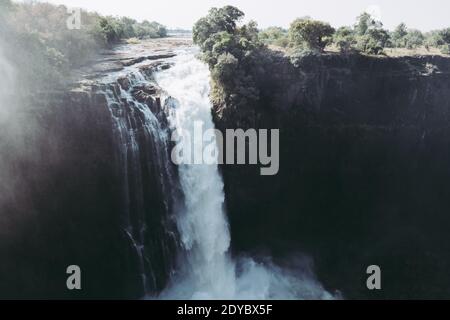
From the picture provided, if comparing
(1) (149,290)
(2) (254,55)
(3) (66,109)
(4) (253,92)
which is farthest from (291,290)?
(3) (66,109)

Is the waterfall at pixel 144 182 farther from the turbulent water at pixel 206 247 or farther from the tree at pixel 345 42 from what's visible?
the tree at pixel 345 42

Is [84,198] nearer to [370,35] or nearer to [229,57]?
[229,57]

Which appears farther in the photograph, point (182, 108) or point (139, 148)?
point (182, 108)

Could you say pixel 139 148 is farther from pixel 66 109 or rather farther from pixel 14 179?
pixel 14 179

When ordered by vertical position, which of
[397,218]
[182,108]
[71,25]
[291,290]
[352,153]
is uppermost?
[71,25]

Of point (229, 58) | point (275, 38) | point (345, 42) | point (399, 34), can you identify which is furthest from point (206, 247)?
point (399, 34)
